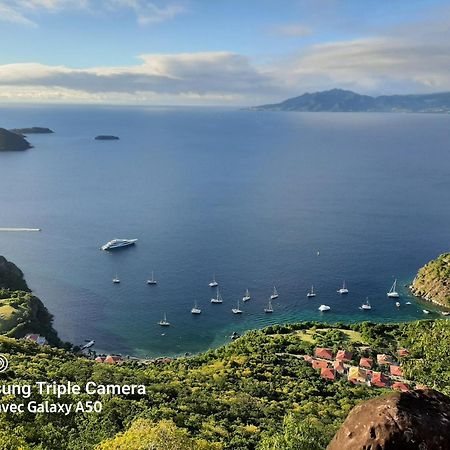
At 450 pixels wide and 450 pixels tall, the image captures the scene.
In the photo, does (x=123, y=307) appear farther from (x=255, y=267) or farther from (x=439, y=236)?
(x=439, y=236)

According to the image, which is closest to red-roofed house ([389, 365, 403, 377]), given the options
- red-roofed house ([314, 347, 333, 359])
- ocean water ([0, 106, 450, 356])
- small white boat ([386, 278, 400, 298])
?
red-roofed house ([314, 347, 333, 359])

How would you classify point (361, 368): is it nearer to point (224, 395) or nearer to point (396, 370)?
point (396, 370)

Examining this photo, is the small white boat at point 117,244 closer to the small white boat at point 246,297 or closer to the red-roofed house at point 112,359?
the small white boat at point 246,297

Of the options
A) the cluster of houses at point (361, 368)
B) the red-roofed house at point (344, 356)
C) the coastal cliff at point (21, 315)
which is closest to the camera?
the cluster of houses at point (361, 368)

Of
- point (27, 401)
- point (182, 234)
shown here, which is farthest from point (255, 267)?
point (27, 401)

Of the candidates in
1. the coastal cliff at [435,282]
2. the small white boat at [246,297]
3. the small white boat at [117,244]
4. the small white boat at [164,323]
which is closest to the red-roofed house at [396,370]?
the small white boat at [246,297]

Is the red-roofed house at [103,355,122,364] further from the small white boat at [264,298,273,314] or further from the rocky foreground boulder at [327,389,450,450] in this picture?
the rocky foreground boulder at [327,389,450,450]

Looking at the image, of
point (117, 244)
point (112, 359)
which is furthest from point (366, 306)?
point (117, 244)
